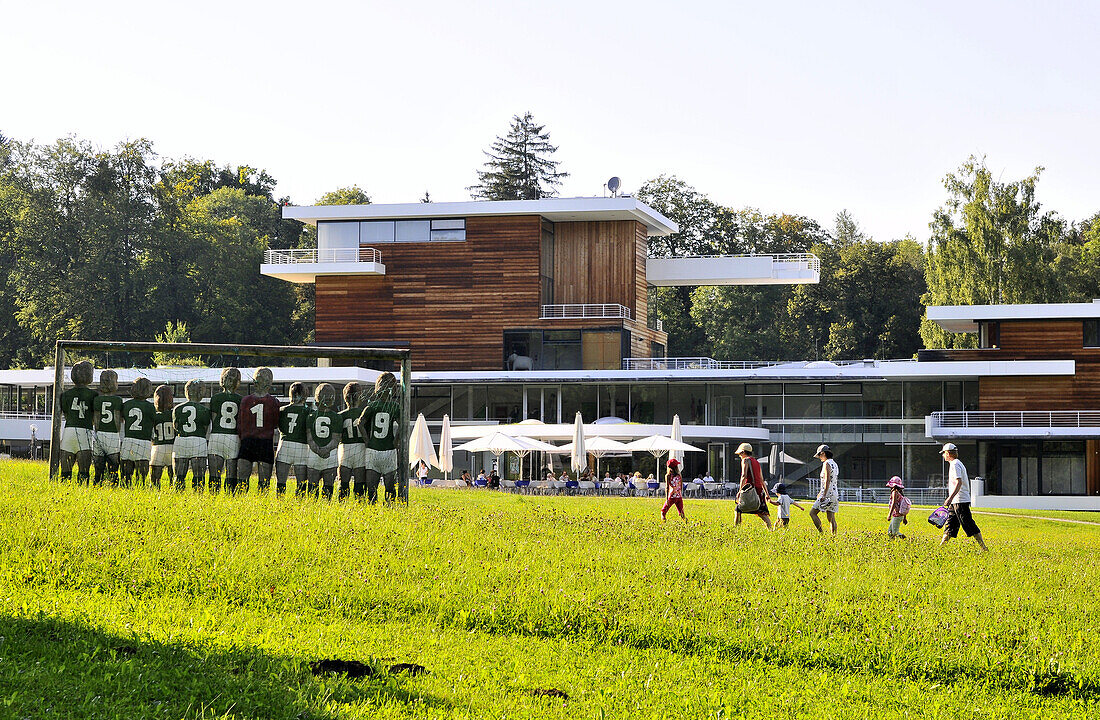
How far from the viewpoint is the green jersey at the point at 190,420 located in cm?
1573

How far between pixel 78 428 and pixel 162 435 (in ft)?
3.30

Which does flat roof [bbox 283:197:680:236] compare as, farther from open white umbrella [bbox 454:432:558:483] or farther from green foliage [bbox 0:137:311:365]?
green foliage [bbox 0:137:311:365]

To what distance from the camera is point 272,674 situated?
729 centimetres

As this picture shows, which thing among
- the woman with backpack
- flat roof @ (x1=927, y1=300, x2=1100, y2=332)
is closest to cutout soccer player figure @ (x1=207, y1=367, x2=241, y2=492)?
the woman with backpack

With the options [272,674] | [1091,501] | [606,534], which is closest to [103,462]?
[606,534]

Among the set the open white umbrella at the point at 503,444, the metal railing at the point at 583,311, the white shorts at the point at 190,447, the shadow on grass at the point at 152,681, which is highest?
the metal railing at the point at 583,311

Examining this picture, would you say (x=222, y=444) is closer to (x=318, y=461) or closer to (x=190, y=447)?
(x=190, y=447)

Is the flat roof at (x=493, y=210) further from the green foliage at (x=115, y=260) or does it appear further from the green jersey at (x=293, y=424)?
the green jersey at (x=293, y=424)

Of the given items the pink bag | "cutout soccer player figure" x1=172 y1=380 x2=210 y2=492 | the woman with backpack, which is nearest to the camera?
"cutout soccer player figure" x1=172 y1=380 x2=210 y2=492

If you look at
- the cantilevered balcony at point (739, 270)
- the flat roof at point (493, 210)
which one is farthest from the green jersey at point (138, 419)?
the cantilevered balcony at point (739, 270)

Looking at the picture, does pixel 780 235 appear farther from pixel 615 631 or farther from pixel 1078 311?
pixel 615 631

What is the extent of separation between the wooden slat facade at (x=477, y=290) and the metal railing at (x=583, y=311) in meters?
0.34

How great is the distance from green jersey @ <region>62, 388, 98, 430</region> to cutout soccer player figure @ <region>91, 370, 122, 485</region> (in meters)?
0.08

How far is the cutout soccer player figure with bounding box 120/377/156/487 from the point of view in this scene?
15898 millimetres
